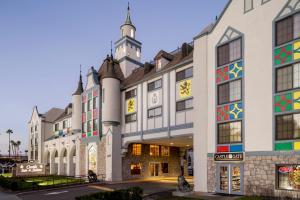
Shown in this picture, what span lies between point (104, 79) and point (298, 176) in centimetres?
2401

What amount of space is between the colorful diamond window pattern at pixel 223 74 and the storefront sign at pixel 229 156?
221 inches

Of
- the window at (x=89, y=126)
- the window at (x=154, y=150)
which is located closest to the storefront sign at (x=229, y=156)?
the window at (x=154, y=150)

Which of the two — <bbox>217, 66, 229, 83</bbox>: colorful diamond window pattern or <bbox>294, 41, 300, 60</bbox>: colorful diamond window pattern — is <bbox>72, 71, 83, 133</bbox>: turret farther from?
<bbox>294, 41, 300, 60</bbox>: colorful diamond window pattern

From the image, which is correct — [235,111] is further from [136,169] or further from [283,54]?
[136,169]

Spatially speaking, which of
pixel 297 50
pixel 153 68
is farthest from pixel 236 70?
pixel 153 68

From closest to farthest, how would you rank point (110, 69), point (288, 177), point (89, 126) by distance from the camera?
point (288, 177)
point (110, 69)
point (89, 126)

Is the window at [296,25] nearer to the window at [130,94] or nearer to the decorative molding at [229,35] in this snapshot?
the decorative molding at [229,35]

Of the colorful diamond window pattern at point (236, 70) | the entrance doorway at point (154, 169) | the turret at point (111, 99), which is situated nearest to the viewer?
the colorful diamond window pattern at point (236, 70)

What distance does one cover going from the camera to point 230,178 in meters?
20.6

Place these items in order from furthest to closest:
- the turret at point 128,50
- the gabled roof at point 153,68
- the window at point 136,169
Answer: the turret at point 128,50
the window at point 136,169
the gabled roof at point 153,68

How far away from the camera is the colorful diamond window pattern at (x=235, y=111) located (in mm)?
20375

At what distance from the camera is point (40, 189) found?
92.6 feet

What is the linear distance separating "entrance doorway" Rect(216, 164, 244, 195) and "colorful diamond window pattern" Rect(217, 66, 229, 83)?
21.3 feet

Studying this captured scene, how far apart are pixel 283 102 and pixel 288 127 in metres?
1.59
